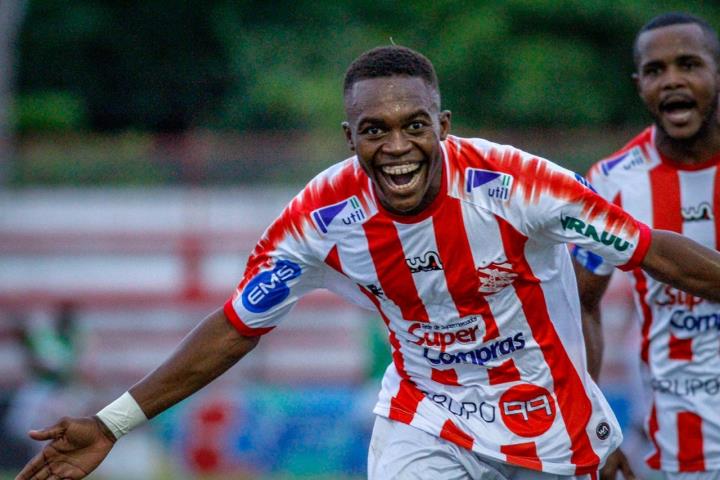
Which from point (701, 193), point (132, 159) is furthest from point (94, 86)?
point (701, 193)

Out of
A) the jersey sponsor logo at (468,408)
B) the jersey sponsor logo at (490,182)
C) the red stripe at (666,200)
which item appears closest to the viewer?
the jersey sponsor logo at (490,182)

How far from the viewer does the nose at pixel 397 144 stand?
13.4 feet

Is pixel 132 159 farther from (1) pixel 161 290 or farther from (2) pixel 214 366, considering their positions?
(2) pixel 214 366

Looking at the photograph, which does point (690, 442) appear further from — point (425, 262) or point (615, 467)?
point (425, 262)

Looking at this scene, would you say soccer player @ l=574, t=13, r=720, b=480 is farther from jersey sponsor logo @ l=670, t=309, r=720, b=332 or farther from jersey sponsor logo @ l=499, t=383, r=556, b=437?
jersey sponsor logo @ l=499, t=383, r=556, b=437

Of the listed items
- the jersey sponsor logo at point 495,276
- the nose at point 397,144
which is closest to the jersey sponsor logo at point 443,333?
the jersey sponsor logo at point 495,276

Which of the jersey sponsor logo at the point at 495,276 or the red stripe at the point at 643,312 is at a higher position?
the jersey sponsor logo at the point at 495,276

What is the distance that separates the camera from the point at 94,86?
88.2 ft

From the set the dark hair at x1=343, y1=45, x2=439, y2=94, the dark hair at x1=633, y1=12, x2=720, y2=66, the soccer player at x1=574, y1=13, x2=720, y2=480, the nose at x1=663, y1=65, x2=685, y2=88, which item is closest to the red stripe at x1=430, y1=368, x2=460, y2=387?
the soccer player at x1=574, y1=13, x2=720, y2=480

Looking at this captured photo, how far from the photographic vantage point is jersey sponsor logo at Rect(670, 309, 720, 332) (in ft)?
16.8

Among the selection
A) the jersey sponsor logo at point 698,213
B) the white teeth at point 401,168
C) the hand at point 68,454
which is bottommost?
the hand at point 68,454

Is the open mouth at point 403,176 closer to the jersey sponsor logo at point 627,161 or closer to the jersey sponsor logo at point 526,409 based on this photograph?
the jersey sponsor logo at point 526,409

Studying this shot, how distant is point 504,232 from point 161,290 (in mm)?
5941

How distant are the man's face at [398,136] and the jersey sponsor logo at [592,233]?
17.0 inches
